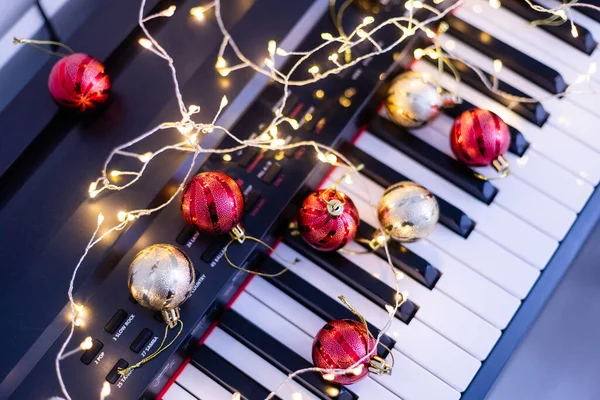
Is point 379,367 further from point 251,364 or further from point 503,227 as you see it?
point 503,227

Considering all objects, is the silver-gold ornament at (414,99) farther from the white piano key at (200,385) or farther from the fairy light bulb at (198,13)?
the white piano key at (200,385)

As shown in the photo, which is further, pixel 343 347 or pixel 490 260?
pixel 490 260

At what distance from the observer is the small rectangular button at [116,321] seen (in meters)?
1.33

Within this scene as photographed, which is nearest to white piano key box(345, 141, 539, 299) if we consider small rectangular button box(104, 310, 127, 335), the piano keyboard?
the piano keyboard

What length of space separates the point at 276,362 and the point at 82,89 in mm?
687

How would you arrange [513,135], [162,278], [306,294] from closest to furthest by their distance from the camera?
1. [162,278]
2. [306,294]
3. [513,135]

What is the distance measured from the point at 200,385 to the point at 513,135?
0.92m

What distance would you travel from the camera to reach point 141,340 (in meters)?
1.33

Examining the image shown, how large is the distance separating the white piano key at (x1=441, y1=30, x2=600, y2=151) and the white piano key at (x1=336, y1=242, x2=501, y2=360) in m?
0.52

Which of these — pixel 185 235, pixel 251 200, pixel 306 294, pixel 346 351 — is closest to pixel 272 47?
pixel 251 200

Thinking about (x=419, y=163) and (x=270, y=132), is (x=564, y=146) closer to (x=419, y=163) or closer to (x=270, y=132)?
(x=419, y=163)

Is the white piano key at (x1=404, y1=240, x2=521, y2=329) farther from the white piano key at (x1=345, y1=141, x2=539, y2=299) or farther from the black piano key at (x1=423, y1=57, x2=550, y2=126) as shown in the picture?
the black piano key at (x1=423, y1=57, x2=550, y2=126)

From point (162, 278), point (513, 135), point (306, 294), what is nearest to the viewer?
point (162, 278)

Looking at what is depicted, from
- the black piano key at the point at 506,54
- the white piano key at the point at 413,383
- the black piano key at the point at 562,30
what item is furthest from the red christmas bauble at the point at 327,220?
the black piano key at the point at 562,30
